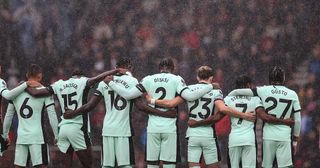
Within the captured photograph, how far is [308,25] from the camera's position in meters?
13.7

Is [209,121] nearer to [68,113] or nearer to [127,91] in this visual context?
[127,91]

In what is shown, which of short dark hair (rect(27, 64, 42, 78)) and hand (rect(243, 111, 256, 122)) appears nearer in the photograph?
hand (rect(243, 111, 256, 122))

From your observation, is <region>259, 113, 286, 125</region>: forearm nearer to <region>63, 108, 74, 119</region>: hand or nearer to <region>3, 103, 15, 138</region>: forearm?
<region>63, 108, 74, 119</region>: hand

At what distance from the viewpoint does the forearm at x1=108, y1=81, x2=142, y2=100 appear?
9625 millimetres

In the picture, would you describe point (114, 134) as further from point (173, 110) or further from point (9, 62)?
point (9, 62)

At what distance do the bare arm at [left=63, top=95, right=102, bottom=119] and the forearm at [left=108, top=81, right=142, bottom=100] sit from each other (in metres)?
0.39

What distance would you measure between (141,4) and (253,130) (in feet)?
17.3

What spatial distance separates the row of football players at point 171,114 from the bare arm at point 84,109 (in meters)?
0.01

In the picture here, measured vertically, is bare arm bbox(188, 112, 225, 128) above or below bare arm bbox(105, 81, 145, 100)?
below

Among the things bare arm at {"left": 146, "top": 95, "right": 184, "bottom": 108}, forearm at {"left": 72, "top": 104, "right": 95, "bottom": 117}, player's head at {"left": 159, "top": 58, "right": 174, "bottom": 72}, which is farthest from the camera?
forearm at {"left": 72, "top": 104, "right": 95, "bottom": 117}

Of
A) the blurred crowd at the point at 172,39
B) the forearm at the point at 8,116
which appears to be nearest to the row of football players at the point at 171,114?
the forearm at the point at 8,116

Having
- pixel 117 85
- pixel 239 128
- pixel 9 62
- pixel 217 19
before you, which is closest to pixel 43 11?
pixel 9 62

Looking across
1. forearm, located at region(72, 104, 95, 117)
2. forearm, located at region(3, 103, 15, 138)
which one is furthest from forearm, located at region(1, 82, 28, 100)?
forearm, located at region(72, 104, 95, 117)

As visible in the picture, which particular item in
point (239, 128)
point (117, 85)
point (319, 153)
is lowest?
point (319, 153)
